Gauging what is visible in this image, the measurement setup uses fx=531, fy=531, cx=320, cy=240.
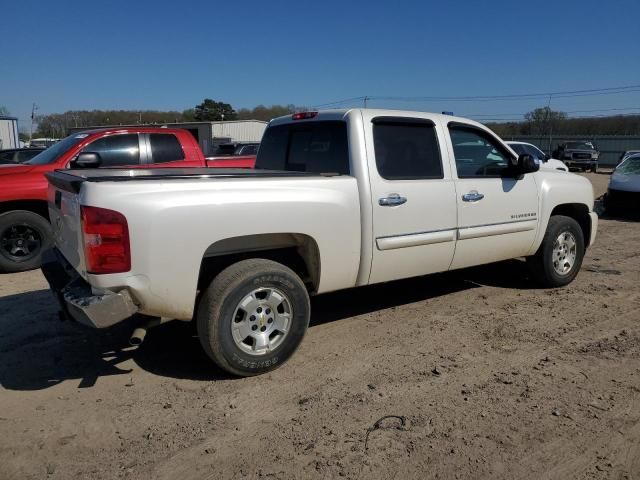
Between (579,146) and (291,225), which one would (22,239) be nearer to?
(291,225)

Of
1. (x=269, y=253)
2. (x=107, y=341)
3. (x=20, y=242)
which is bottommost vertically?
(x=107, y=341)

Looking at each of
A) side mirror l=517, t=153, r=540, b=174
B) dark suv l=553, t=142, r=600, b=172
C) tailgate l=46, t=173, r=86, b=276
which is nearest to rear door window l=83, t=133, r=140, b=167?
tailgate l=46, t=173, r=86, b=276

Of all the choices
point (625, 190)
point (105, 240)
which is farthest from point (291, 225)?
point (625, 190)

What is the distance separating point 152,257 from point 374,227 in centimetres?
182

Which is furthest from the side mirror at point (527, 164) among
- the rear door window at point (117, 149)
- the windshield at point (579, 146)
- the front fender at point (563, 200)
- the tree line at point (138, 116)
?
the tree line at point (138, 116)

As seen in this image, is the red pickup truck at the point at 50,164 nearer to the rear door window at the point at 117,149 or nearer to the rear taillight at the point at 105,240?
the rear door window at the point at 117,149

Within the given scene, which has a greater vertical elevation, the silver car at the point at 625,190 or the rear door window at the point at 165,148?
the rear door window at the point at 165,148

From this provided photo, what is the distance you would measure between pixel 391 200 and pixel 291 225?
39.6 inches

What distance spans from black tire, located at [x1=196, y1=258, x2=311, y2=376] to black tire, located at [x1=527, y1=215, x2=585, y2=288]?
3246 mm

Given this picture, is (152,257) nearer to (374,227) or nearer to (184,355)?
(184,355)

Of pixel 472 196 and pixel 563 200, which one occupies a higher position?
pixel 472 196

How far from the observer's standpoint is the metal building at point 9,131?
40938 mm

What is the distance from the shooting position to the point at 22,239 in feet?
23.7

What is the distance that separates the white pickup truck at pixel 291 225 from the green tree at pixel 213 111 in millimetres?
79966
